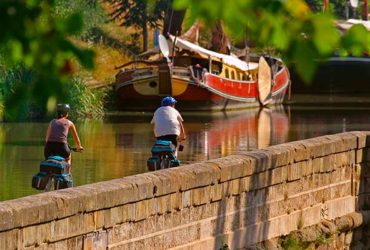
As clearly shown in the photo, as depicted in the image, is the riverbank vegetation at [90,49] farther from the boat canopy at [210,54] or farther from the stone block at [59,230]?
the boat canopy at [210,54]

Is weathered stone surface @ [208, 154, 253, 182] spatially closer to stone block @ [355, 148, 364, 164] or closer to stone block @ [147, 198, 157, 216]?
stone block @ [147, 198, 157, 216]

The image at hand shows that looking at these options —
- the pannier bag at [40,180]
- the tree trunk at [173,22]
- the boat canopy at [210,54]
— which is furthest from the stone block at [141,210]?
the tree trunk at [173,22]

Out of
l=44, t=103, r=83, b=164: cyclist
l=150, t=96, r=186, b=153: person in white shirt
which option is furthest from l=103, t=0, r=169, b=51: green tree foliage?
l=44, t=103, r=83, b=164: cyclist

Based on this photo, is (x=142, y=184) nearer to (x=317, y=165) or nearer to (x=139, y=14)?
(x=317, y=165)

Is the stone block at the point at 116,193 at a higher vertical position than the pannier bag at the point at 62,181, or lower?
higher

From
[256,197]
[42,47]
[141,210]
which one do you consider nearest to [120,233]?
[141,210]

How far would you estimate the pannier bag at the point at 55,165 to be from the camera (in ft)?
61.2

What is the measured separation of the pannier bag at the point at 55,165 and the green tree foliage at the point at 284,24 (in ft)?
38.5

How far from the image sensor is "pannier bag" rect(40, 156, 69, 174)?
18.6m

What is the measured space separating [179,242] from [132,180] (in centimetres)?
119

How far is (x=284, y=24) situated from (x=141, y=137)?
31355 millimetres

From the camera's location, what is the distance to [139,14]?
59.4 m

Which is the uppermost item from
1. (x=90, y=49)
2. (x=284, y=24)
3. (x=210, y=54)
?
(x=210, y=54)

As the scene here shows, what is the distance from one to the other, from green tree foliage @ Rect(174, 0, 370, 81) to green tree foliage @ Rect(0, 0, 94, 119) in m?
0.51
